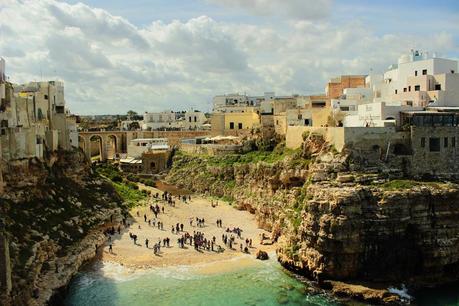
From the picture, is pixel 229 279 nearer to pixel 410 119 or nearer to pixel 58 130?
pixel 410 119

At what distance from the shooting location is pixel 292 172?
4141 cm

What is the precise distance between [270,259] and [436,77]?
886 inches

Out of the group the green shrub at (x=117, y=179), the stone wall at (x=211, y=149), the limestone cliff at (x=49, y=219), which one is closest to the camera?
the limestone cliff at (x=49, y=219)

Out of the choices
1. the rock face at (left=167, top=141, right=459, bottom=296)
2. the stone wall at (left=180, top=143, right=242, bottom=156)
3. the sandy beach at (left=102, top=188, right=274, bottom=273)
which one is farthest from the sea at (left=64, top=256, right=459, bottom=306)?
the stone wall at (left=180, top=143, right=242, bottom=156)

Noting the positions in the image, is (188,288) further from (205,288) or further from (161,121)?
(161,121)

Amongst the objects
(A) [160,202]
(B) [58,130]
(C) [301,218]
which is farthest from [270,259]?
(B) [58,130]

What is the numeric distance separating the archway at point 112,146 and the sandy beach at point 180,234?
31.5 meters

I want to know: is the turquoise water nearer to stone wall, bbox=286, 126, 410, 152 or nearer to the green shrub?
stone wall, bbox=286, 126, 410, 152

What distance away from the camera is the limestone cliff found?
2825 cm

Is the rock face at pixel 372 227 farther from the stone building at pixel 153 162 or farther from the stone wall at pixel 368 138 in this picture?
the stone building at pixel 153 162

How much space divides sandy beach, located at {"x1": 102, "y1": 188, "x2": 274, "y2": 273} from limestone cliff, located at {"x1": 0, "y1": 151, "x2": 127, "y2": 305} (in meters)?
2.29

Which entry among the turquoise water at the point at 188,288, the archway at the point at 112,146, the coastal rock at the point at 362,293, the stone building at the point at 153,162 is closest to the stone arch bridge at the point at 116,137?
the archway at the point at 112,146

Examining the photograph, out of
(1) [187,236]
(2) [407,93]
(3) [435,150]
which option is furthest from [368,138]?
(1) [187,236]

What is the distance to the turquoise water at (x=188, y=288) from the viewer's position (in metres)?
30.1
